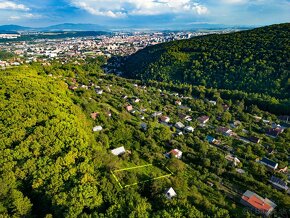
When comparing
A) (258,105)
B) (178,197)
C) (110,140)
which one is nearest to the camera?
(178,197)

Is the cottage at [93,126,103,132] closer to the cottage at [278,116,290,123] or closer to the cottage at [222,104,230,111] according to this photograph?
the cottage at [222,104,230,111]

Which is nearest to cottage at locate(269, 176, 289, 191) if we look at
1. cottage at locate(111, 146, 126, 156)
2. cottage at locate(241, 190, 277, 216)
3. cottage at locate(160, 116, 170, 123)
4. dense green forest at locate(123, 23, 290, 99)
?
cottage at locate(241, 190, 277, 216)

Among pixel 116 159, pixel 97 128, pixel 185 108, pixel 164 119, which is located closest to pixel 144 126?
pixel 164 119

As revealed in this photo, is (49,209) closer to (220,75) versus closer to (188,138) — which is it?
(188,138)

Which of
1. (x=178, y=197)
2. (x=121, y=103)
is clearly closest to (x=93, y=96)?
(x=121, y=103)

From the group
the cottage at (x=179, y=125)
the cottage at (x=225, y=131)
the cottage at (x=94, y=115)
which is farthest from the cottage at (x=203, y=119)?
the cottage at (x=94, y=115)
